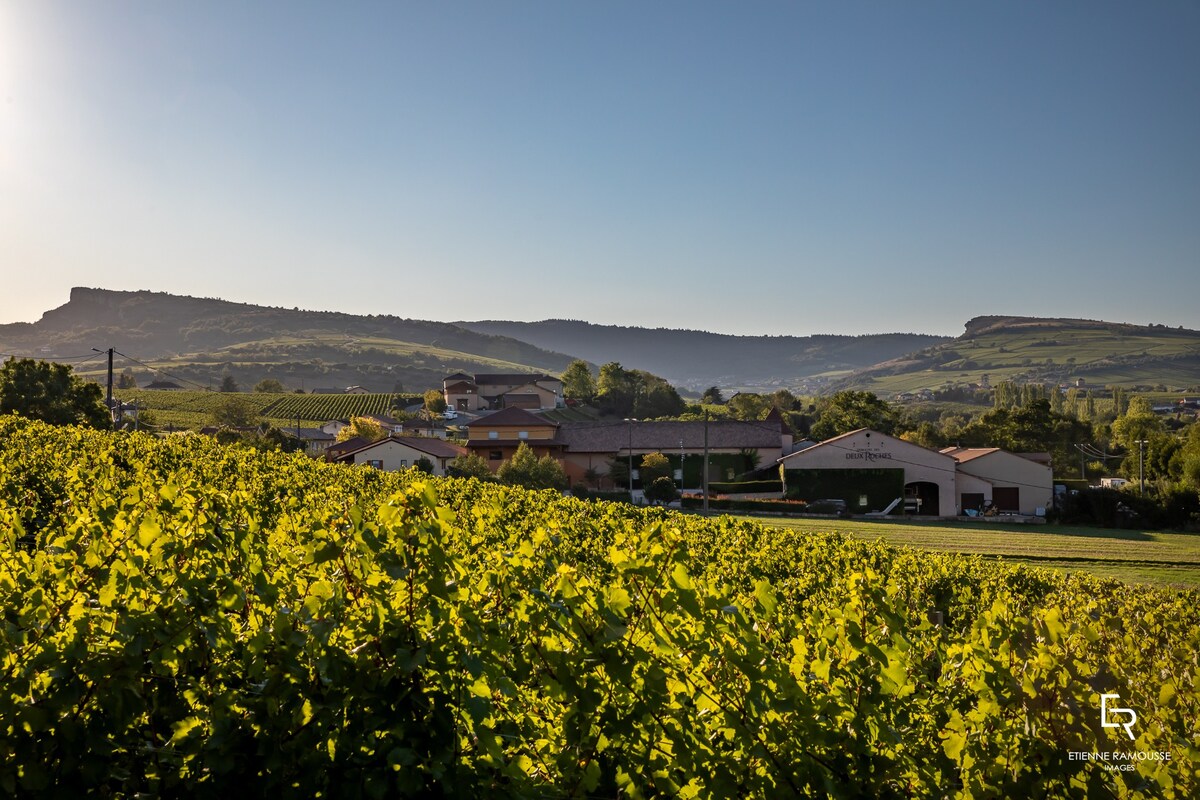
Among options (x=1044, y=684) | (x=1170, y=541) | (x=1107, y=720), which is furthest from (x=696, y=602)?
(x=1170, y=541)

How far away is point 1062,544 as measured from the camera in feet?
135

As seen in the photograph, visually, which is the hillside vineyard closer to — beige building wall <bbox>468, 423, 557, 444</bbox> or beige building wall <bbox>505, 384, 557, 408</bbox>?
beige building wall <bbox>468, 423, 557, 444</bbox>

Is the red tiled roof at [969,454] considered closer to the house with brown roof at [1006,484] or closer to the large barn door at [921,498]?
the house with brown roof at [1006,484]

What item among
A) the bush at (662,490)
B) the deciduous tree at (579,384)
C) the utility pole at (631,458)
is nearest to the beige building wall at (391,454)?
the utility pole at (631,458)

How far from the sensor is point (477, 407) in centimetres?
12681

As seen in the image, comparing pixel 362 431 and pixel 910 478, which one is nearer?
pixel 910 478

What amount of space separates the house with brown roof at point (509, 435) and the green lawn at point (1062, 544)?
84.9 feet

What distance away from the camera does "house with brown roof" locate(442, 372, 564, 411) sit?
12088cm

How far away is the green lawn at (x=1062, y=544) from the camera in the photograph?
32125mm

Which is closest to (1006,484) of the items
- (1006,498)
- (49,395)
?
(1006,498)

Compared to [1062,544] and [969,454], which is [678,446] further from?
[1062,544]

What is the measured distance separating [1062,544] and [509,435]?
41.4 metres

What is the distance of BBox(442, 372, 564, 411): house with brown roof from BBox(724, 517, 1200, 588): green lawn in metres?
70.9

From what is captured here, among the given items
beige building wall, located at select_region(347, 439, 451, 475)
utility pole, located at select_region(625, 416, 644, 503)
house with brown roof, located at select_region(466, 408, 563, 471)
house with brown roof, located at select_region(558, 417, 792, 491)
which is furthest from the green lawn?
house with brown roof, located at select_region(466, 408, 563, 471)
